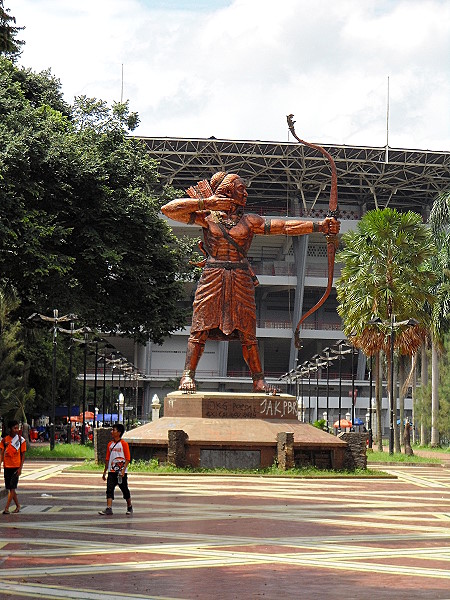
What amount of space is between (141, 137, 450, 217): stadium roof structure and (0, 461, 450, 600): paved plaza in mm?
50929

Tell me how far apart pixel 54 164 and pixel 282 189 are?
46.4 meters

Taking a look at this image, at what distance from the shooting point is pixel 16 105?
31.5m

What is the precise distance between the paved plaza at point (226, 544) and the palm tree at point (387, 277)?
21785mm

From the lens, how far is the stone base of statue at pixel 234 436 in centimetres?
2367

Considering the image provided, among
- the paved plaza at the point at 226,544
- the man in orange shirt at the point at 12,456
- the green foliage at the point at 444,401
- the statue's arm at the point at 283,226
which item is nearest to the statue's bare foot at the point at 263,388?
the statue's arm at the point at 283,226

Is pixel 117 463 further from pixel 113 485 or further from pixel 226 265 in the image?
pixel 226 265

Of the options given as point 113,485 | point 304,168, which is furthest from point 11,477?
point 304,168

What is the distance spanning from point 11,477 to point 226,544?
462 cm

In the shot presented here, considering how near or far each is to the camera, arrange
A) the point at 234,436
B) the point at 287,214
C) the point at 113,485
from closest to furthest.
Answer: the point at 113,485, the point at 234,436, the point at 287,214

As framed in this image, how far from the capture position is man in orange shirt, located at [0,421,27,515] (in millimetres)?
15219

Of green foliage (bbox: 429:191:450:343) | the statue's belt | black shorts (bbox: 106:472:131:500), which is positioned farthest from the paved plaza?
green foliage (bbox: 429:191:450:343)

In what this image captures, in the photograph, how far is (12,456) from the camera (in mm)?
15719

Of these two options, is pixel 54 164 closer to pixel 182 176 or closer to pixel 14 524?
pixel 14 524

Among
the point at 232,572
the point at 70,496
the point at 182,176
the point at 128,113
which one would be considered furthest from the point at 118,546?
the point at 182,176
